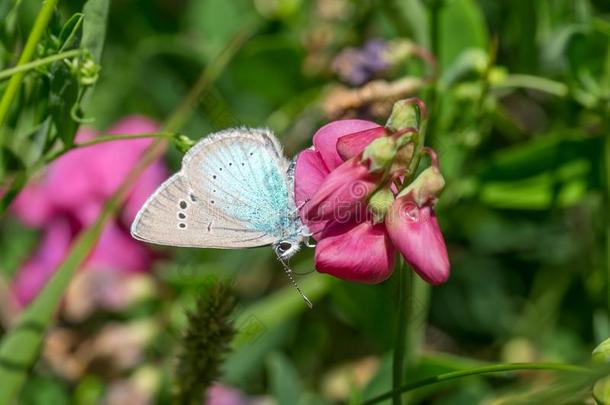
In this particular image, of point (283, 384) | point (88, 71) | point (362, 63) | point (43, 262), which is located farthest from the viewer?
point (43, 262)

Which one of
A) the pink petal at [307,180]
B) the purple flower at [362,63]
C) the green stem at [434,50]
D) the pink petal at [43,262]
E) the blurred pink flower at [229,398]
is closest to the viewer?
the pink petal at [307,180]

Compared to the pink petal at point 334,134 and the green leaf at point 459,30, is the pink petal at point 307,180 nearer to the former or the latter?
the pink petal at point 334,134

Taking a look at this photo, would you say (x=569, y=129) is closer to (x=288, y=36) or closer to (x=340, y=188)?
(x=288, y=36)

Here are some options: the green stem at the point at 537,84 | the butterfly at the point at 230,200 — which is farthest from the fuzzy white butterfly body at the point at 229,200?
the green stem at the point at 537,84

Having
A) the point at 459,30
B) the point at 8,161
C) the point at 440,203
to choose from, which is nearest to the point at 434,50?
the point at 459,30

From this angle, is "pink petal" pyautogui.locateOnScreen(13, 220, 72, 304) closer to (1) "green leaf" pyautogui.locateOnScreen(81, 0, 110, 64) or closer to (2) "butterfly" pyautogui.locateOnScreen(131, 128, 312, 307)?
(1) "green leaf" pyautogui.locateOnScreen(81, 0, 110, 64)

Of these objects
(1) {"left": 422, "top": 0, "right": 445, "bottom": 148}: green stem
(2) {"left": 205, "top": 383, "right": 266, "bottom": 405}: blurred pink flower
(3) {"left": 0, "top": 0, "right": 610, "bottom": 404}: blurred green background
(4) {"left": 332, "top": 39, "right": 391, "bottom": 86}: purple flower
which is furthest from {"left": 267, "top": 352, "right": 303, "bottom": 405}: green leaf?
(4) {"left": 332, "top": 39, "right": 391, "bottom": 86}: purple flower

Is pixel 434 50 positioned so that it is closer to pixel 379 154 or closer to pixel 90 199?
pixel 379 154
